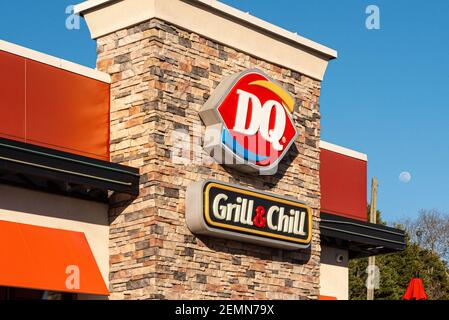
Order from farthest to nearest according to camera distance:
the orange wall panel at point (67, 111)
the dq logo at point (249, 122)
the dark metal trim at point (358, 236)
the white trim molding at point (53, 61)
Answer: the dark metal trim at point (358, 236), the dq logo at point (249, 122), the orange wall panel at point (67, 111), the white trim molding at point (53, 61)

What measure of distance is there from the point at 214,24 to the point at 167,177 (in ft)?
12.6

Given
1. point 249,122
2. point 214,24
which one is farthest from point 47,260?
point 214,24

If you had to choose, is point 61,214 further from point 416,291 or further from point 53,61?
point 416,291

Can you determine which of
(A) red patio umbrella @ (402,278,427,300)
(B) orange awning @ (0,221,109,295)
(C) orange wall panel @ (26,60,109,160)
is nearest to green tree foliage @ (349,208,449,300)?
(A) red patio umbrella @ (402,278,427,300)

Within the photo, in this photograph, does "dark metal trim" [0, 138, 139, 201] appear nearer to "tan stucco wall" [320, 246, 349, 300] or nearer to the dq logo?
the dq logo

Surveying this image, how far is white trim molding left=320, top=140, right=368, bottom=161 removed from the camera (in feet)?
83.3

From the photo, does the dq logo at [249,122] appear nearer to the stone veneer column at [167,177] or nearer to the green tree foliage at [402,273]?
the stone veneer column at [167,177]

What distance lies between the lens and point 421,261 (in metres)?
57.9

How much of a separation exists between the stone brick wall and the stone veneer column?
0.8 inches

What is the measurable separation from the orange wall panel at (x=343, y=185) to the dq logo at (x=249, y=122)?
3.46 metres

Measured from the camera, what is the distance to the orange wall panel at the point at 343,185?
25.3 metres

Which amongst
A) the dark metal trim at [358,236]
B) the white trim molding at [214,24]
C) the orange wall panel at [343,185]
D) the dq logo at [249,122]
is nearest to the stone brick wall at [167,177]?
the white trim molding at [214,24]

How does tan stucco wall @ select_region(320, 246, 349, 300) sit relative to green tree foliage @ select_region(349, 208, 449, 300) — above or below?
below
